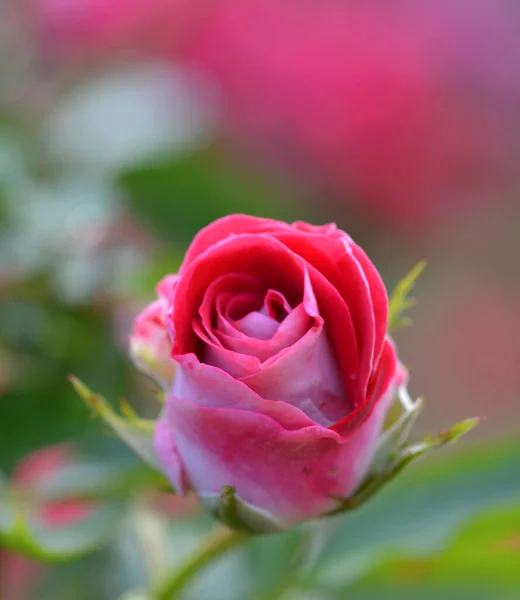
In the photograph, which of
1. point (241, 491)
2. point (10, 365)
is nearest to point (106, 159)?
point (10, 365)

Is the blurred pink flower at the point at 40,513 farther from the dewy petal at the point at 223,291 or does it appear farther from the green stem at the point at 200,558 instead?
the dewy petal at the point at 223,291

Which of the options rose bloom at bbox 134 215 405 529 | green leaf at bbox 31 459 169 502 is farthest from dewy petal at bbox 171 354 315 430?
green leaf at bbox 31 459 169 502

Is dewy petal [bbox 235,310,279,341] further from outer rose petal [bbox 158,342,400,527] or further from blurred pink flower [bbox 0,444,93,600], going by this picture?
blurred pink flower [bbox 0,444,93,600]

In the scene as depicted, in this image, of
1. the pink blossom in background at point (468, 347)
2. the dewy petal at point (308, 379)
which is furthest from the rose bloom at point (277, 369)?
the pink blossom in background at point (468, 347)

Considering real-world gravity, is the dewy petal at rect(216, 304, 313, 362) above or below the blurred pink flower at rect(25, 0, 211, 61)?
above

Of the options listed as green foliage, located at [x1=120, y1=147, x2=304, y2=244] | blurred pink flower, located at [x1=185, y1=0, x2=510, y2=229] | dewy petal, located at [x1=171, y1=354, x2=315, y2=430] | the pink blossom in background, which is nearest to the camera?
dewy petal, located at [x1=171, y1=354, x2=315, y2=430]

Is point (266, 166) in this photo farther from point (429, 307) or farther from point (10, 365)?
point (10, 365)
